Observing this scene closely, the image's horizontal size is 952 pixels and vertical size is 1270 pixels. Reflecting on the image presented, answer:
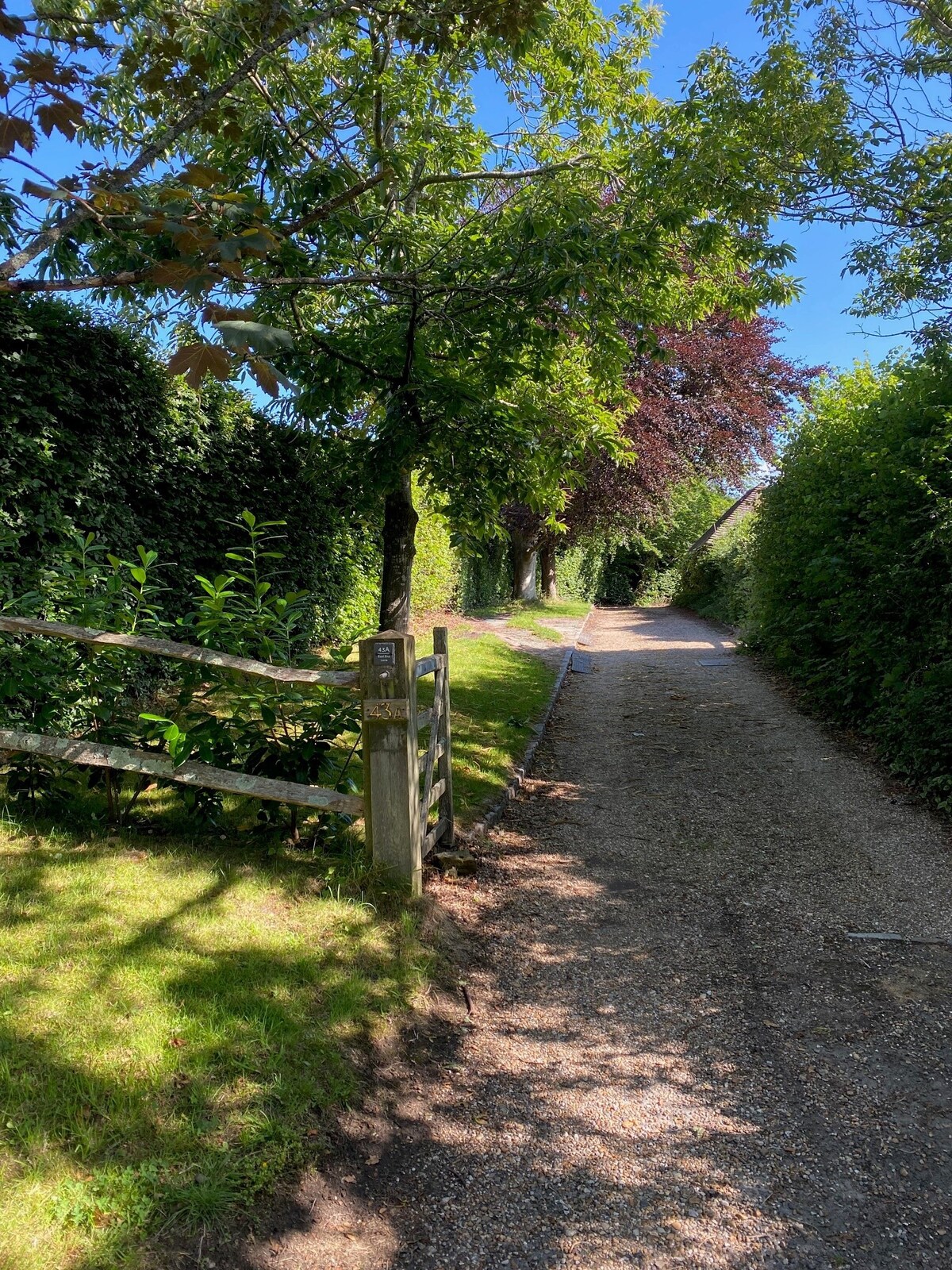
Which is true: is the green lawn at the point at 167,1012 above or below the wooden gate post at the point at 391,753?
below

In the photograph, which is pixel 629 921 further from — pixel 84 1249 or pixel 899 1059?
pixel 84 1249

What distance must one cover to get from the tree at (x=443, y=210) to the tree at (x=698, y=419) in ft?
35.6

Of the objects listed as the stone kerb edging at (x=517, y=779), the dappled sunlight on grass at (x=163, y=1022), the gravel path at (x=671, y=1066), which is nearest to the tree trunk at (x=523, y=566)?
the stone kerb edging at (x=517, y=779)

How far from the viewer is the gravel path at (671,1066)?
2.48 m

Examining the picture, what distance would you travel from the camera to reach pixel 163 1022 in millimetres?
2957

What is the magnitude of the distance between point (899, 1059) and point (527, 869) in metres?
2.58

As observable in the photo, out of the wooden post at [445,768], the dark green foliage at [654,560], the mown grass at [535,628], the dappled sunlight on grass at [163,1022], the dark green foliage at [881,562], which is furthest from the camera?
the dark green foliage at [654,560]

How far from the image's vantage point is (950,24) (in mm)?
Result: 6297

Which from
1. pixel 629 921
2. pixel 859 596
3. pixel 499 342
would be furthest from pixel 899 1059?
pixel 859 596

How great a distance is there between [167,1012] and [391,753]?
5.20ft

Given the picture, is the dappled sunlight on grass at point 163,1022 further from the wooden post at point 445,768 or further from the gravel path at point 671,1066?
the wooden post at point 445,768

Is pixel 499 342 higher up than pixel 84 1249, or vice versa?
pixel 499 342

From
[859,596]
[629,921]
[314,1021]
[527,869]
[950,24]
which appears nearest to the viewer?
[314,1021]

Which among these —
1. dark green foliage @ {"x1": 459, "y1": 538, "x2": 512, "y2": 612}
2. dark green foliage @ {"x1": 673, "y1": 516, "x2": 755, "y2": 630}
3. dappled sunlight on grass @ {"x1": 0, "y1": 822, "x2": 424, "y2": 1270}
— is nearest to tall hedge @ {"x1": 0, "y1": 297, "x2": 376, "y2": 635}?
dappled sunlight on grass @ {"x1": 0, "y1": 822, "x2": 424, "y2": 1270}
